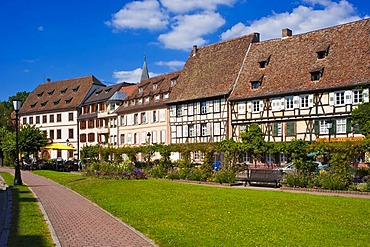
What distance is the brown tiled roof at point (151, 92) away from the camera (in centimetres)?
5484

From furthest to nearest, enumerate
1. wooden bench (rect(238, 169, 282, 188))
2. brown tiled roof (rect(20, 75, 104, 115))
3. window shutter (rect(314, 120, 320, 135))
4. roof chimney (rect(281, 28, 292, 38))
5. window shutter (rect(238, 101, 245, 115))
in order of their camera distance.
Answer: brown tiled roof (rect(20, 75, 104, 115)) → roof chimney (rect(281, 28, 292, 38)) → window shutter (rect(238, 101, 245, 115)) → window shutter (rect(314, 120, 320, 135)) → wooden bench (rect(238, 169, 282, 188))

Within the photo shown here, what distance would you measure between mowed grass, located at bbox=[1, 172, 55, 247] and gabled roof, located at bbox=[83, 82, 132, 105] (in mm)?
49447

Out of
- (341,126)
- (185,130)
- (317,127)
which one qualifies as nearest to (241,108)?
(317,127)

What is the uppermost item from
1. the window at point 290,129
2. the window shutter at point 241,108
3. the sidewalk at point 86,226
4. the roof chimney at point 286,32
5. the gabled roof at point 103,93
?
the roof chimney at point 286,32

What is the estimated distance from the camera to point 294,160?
26.2m

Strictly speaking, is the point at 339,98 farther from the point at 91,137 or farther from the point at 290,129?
the point at 91,137

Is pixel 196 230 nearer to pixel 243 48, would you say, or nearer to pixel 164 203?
pixel 164 203

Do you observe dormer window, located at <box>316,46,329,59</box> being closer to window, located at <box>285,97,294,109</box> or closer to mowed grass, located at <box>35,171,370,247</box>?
window, located at <box>285,97,294,109</box>

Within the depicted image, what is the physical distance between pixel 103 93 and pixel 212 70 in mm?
25078

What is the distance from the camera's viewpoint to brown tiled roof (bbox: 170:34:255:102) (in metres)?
46.3

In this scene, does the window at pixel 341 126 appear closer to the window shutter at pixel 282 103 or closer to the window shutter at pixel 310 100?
the window shutter at pixel 310 100

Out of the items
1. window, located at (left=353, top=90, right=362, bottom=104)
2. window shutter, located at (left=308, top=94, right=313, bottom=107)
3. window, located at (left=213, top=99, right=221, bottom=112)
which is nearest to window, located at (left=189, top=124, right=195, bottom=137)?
window, located at (left=213, top=99, right=221, bottom=112)

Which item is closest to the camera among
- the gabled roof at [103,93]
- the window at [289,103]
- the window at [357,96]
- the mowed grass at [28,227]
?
the mowed grass at [28,227]

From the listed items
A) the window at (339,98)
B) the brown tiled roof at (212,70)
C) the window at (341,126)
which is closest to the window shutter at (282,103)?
the window at (339,98)
